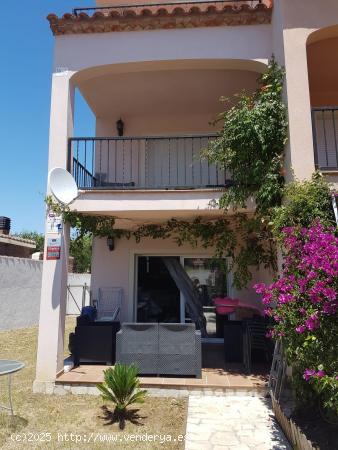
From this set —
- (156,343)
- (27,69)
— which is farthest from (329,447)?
(27,69)

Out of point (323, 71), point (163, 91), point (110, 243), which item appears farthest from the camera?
point (110, 243)

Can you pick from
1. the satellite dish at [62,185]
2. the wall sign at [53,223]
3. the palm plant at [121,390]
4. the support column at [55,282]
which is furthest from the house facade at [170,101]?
the palm plant at [121,390]

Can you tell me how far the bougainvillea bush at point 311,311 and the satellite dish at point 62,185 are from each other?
4288 millimetres

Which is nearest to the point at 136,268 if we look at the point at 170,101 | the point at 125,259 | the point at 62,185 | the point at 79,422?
the point at 125,259

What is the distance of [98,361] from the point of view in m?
8.25

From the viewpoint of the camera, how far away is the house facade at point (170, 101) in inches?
285

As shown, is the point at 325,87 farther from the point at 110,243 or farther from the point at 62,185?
the point at 62,185

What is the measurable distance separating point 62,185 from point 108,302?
4.75 meters

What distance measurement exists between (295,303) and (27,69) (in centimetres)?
1038

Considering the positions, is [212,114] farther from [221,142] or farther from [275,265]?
[275,265]

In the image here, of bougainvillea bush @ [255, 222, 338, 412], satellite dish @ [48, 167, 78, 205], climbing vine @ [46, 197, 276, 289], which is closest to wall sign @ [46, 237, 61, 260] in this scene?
climbing vine @ [46, 197, 276, 289]

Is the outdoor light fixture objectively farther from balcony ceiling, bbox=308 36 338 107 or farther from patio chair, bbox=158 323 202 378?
patio chair, bbox=158 323 202 378

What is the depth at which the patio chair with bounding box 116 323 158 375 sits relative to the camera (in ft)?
24.4

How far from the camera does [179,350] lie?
24.2 ft
